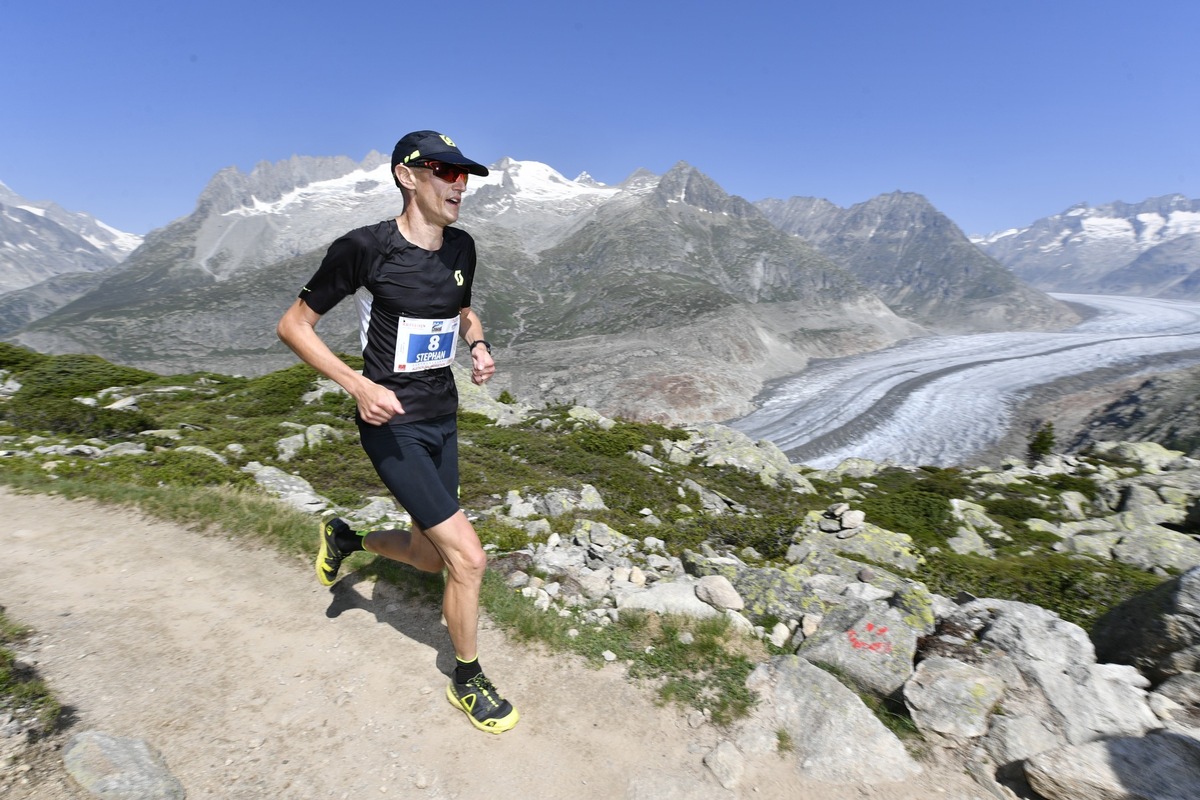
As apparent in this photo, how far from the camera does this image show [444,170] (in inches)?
154

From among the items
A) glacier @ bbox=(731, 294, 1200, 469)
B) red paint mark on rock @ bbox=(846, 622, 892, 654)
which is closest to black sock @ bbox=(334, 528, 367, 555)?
red paint mark on rock @ bbox=(846, 622, 892, 654)

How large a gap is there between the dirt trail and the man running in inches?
17.4

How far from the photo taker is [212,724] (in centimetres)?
400

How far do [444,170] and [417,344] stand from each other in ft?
4.22

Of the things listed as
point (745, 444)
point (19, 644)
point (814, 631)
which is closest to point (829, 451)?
point (745, 444)

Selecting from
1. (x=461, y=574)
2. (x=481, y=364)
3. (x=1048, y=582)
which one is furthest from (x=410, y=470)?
(x=1048, y=582)

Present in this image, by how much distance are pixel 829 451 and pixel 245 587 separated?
7786 cm

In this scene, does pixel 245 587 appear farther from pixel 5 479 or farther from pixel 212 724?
pixel 5 479

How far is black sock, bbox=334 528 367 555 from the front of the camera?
5.64 m

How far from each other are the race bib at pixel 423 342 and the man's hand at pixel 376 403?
32 cm

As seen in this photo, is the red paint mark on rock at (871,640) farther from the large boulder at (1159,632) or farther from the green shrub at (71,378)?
the green shrub at (71,378)

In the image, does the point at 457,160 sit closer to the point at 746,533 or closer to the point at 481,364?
the point at 481,364

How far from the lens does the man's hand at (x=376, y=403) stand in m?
3.70

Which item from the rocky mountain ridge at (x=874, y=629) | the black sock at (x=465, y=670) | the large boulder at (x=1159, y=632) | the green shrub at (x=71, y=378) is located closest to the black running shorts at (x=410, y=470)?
the black sock at (x=465, y=670)
